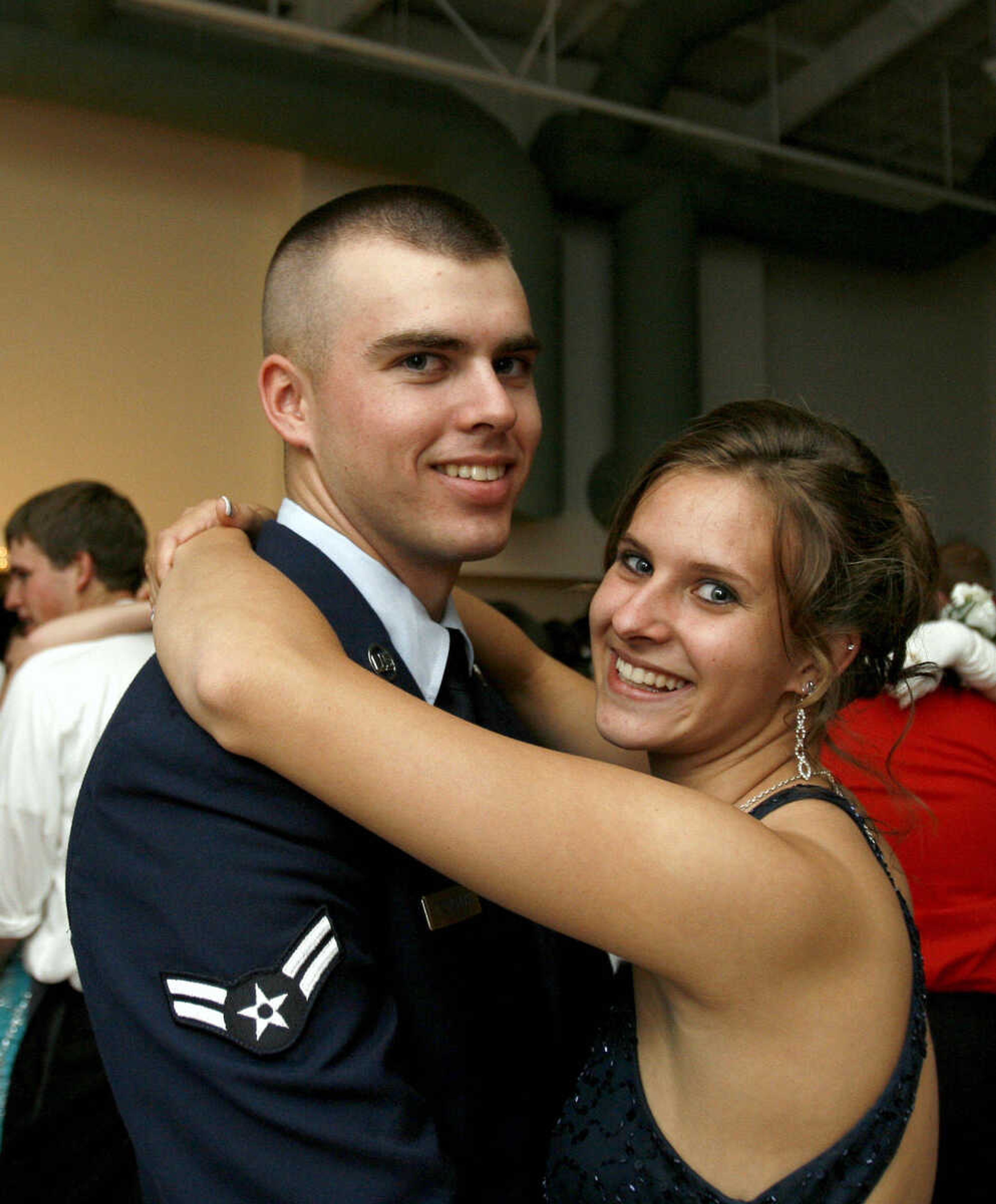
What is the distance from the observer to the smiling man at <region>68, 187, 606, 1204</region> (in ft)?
3.44

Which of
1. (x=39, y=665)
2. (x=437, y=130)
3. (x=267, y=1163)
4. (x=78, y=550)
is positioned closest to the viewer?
(x=267, y=1163)

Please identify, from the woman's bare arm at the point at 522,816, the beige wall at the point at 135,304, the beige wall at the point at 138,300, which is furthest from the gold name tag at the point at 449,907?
the beige wall at the point at 135,304

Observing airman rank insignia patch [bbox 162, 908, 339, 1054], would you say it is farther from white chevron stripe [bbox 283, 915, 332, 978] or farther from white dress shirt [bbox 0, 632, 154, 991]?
white dress shirt [bbox 0, 632, 154, 991]

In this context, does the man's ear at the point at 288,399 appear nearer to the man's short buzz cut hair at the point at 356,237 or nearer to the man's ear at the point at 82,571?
the man's short buzz cut hair at the point at 356,237

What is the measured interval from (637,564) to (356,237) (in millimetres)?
547

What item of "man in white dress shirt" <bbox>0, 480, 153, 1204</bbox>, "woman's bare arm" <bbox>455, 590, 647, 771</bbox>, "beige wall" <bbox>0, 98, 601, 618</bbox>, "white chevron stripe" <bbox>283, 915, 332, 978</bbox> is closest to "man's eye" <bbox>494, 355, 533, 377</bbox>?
"woman's bare arm" <bbox>455, 590, 647, 771</bbox>

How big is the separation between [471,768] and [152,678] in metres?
0.38

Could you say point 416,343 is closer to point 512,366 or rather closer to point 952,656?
point 512,366

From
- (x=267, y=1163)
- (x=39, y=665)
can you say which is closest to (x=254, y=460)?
(x=39, y=665)

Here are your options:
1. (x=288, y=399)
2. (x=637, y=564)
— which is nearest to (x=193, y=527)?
(x=288, y=399)

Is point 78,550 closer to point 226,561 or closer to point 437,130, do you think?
point 226,561

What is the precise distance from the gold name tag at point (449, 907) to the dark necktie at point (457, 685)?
0.73 feet

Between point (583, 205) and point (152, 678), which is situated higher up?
point (583, 205)

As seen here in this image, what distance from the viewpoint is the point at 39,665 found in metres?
2.35
